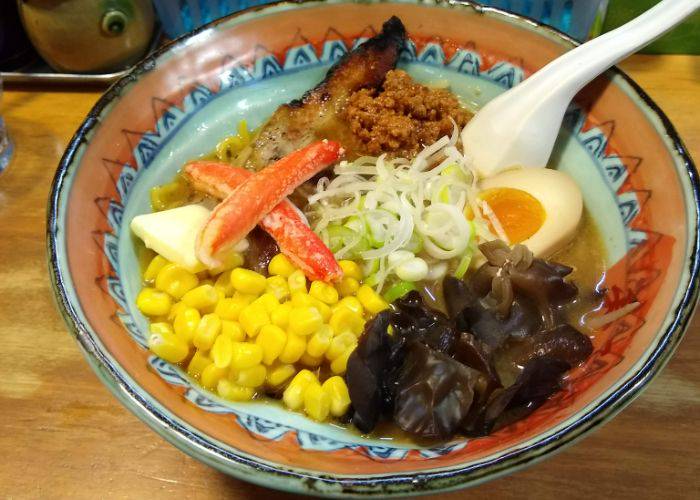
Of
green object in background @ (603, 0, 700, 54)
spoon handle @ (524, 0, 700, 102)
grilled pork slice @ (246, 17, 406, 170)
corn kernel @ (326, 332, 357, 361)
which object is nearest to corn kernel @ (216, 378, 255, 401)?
corn kernel @ (326, 332, 357, 361)

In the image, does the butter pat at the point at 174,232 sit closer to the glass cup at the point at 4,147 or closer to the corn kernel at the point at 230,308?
the corn kernel at the point at 230,308

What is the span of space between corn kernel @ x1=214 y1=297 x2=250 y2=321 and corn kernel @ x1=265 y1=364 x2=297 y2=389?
17cm

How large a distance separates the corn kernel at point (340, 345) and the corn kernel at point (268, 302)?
0.18 m

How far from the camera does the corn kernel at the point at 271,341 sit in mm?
1377

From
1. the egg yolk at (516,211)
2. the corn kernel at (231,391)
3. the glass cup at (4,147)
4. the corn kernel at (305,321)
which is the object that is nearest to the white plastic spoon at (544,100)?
the egg yolk at (516,211)

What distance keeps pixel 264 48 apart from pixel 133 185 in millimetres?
697

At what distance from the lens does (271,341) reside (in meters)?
1.38

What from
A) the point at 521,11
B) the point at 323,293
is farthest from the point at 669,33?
the point at 323,293

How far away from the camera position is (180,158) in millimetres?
1913

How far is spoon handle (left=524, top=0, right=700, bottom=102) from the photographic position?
1.65 m

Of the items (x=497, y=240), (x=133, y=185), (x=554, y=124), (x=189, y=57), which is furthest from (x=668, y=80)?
(x=133, y=185)

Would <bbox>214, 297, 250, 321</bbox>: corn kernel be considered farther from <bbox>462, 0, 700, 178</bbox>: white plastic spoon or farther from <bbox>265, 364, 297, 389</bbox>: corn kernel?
<bbox>462, 0, 700, 178</bbox>: white plastic spoon

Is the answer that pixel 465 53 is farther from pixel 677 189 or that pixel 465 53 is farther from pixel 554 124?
pixel 677 189

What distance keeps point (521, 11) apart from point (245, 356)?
1819 millimetres
